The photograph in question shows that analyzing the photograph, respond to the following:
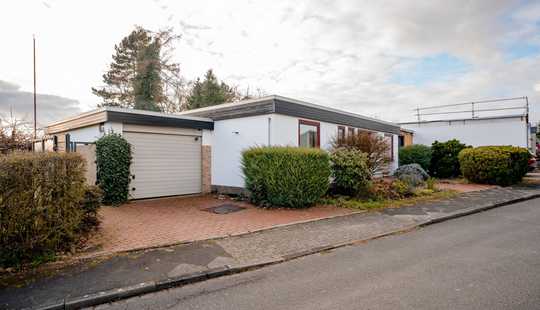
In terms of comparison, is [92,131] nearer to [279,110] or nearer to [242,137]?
[242,137]

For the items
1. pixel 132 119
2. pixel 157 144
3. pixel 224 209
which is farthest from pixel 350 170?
pixel 132 119

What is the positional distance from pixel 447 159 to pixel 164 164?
48.8 feet

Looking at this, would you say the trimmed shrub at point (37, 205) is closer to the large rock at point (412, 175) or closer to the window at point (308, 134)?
the window at point (308, 134)

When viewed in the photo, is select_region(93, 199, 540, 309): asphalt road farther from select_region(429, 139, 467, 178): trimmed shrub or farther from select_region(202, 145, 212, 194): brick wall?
select_region(429, 139, 467, 178): trimmed shrub

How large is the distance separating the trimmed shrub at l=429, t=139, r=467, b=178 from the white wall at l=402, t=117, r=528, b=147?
20.2ft

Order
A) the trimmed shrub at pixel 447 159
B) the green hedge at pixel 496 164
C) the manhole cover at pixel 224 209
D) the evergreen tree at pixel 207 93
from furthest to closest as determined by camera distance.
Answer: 1. the evergreen tree at pixel 207 93
2. the trimmed shrub at pixel 447 159
3. the green hedge at pixel 496 164
4. the manhole cover at pixel 224 209

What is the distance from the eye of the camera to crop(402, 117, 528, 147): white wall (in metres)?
20.0

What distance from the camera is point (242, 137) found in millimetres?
10719

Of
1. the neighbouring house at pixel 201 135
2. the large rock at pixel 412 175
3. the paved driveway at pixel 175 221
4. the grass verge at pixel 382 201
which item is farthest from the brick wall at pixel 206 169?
the large rock at pixel 412 175

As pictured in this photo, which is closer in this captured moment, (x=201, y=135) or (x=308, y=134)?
(x=308, y=134)

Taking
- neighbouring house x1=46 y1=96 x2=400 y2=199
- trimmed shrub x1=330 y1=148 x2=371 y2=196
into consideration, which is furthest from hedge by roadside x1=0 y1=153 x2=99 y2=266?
trimmed shrub x1=330 y1=148 x2=371 y2=196

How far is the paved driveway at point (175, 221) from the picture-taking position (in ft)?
17.9

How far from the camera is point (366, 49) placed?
1138 centimetres

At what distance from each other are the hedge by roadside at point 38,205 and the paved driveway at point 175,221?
619mm
